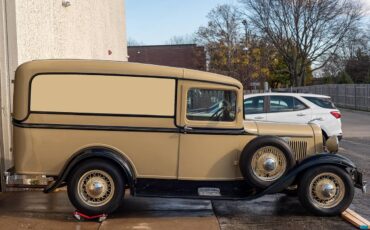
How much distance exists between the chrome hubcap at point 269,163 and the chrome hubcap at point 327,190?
50cm

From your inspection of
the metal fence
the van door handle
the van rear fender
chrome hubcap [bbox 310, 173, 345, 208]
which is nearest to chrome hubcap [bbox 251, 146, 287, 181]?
chrome hubcap [bbox 310, 173, 345, 208]

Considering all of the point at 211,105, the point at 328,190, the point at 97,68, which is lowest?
the point at 328,190

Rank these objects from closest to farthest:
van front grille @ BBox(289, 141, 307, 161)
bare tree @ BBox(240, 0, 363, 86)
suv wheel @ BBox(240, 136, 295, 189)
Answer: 1. suv wheel @ BBox(240, 136, 295, 189)
2. van front grille @ BBox(289, 141, 307, 161)
3. bare tree @ BBox(240, 0, 363, 86)

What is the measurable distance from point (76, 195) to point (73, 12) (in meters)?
6.88

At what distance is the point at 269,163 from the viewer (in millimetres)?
7113

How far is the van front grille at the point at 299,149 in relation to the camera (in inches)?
301

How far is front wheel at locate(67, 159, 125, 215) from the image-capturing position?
6.96 metres

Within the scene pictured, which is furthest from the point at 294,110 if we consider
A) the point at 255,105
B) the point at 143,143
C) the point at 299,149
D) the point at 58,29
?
the point at 143,143

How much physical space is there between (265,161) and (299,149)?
826 millimetres

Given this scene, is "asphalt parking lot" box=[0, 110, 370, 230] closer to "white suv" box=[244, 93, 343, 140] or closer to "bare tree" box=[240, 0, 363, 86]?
"white suv" box=[244, 93, 343, 140]

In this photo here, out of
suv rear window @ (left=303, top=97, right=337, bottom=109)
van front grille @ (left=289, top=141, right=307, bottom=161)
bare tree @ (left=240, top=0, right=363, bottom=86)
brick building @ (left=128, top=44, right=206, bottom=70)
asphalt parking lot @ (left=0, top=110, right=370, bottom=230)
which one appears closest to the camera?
asphalt parking lot @ (left=0, top=110, right=370, bottom=230)

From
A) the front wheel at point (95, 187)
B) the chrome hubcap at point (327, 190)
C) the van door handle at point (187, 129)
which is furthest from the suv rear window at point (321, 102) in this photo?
the front wheel at point (95, 187)

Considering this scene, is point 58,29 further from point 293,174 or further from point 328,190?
point 328,190

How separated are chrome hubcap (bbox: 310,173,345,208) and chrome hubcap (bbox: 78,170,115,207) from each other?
281cm
